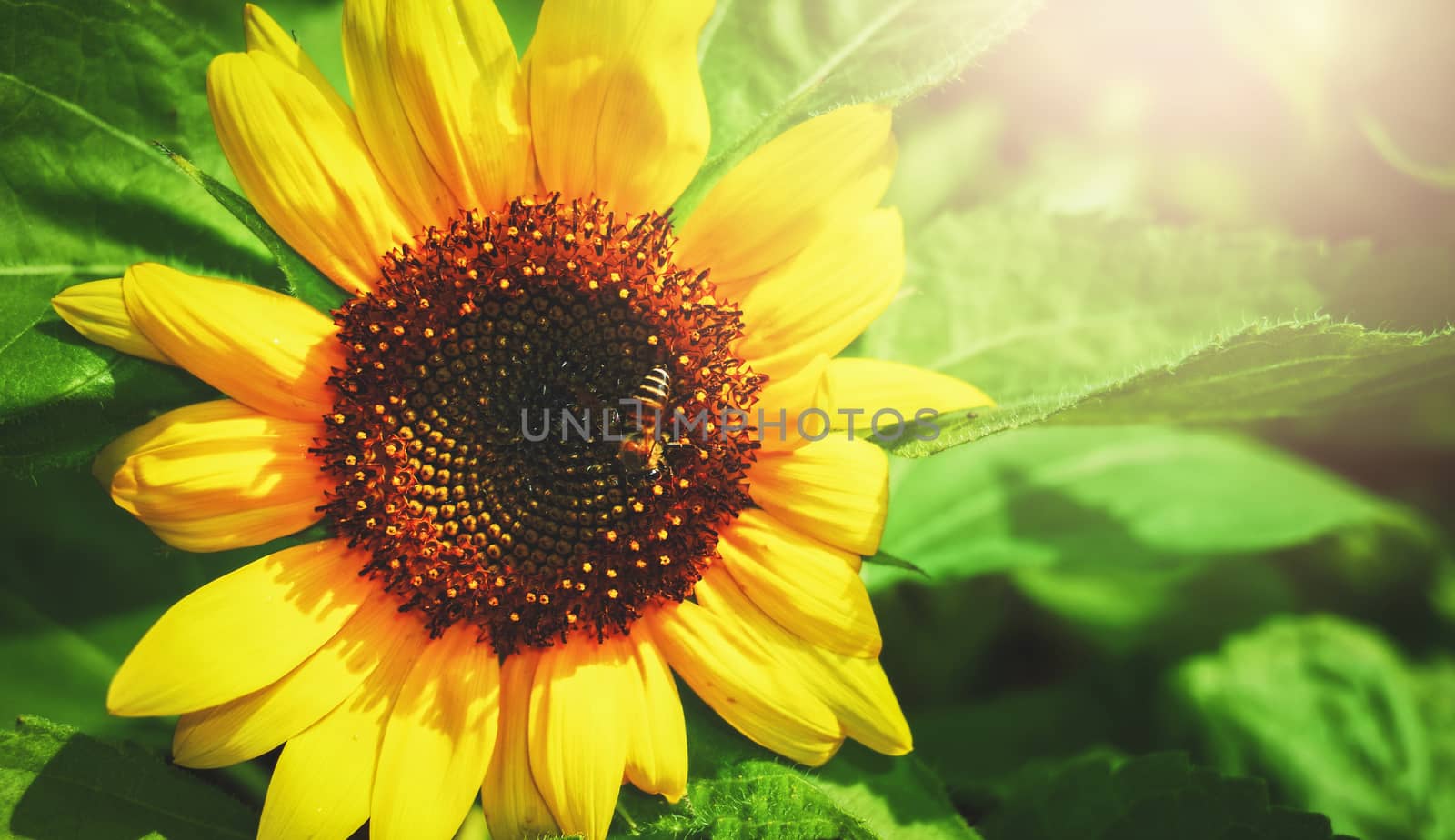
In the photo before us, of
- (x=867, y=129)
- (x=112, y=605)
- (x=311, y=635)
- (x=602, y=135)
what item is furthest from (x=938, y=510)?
(x=112, y=605)

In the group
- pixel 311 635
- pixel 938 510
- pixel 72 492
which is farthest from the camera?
pixel 938 510

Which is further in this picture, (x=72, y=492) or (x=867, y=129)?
(x=72, y=492)

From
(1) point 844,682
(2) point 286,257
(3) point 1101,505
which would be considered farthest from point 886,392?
(3) point 1101,505

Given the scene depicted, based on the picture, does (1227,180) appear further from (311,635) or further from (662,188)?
(311,635)

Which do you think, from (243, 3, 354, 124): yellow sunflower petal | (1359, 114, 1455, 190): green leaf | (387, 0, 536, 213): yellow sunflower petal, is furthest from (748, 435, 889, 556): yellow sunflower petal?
(1359, 114, 1455, 190): green leaf

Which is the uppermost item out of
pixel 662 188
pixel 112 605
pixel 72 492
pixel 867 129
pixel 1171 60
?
pixel 1171 60

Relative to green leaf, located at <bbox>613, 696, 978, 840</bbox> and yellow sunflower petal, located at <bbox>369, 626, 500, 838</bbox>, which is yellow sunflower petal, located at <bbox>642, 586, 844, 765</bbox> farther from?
yellow sunflower petal, located at <bbox>369, 626, 500, 838</bbox>

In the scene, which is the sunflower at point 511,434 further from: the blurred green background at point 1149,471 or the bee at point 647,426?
the blurred green background at point 1149,471

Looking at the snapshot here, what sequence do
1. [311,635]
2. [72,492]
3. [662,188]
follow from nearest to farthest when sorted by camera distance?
1. [311,635]
2. [662,188]
3. [72,492]
